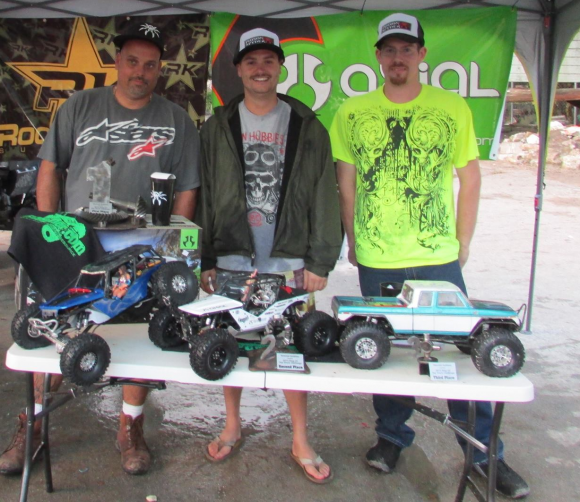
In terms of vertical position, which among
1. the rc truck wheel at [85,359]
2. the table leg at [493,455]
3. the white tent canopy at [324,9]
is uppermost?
the white tent canopy at [324,9]

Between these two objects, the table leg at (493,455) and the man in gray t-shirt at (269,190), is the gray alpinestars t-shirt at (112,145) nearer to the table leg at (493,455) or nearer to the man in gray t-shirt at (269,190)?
the man in gray t-shirt at (269,190)

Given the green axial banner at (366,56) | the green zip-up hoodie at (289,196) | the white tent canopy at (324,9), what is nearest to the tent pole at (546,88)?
the white tent canopy at (324,9)

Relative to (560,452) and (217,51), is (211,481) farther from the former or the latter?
(217,51)

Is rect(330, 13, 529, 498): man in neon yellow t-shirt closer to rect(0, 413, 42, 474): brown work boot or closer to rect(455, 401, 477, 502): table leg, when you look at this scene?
rect(455, 401, 477, 502): table leg

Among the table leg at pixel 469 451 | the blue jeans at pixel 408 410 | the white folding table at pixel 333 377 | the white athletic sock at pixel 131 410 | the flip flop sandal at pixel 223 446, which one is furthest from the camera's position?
the flip flop sandal at pixel 223 446

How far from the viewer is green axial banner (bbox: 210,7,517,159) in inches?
176

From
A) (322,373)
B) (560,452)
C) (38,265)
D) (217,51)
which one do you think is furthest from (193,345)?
(217,51)

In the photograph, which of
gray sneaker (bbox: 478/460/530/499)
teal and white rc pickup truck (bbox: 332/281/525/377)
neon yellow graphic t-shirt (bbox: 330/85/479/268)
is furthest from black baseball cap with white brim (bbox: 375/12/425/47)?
gray sneaker (bbox: 478/460/530/499)

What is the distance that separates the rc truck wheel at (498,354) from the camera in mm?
2172

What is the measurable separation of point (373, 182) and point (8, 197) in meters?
4.22

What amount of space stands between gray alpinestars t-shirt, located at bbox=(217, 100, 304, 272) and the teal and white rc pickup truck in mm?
771

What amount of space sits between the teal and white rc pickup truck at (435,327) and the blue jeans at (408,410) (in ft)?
1.77

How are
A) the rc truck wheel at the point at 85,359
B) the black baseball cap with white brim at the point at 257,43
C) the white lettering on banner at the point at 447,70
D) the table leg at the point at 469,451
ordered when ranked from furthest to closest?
the white lettering on banner at the point at 447,70 < the black baseball cap with white brim at the point at 257,43 < the table leg at the point at 469,451 < the rc truck wheel at the point at 85,359

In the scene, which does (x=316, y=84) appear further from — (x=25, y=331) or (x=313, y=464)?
(x=25, y=331)
